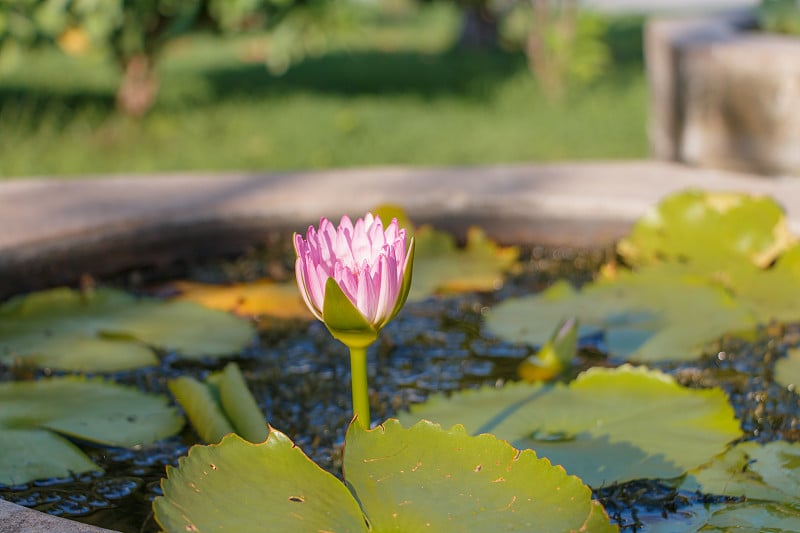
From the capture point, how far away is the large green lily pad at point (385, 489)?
41.8 inches

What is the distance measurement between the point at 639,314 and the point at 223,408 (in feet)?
2.86

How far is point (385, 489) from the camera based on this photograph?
3.59 feet

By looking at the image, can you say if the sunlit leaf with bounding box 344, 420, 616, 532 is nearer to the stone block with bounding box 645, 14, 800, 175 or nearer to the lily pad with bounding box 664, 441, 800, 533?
the lily pad with bounding box 664, 441, 800, 533

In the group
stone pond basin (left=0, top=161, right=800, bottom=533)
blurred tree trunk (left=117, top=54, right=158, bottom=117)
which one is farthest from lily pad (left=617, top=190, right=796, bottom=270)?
blurred tree trunk (left=117, top=54, right=158, bottom=117)

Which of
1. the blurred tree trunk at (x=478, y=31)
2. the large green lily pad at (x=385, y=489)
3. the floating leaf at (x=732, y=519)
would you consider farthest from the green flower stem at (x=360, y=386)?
the blurred tree trunk at (x=478, y=31)

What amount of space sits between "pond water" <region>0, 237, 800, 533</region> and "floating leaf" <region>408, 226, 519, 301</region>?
3cm

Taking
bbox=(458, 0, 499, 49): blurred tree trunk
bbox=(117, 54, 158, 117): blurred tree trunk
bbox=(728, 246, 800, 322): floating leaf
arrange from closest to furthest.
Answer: bbox=(728, 246, 800, 322): floating leaf, bbox=(117, 54, 158, 117): blurred tree trunk, bbox=(458, 0, 499, 49): blurred tree trunk

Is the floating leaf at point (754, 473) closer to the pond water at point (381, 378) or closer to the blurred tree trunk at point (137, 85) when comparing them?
the pond water at point (381, 378)

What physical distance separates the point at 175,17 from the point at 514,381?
337cm

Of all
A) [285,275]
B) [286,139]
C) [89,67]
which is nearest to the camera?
[285,275]

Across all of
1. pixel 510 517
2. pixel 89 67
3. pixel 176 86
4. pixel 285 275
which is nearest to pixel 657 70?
pixel 285 275

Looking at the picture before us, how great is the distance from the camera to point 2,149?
4.47 m

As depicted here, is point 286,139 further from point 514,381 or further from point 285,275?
point 514,381

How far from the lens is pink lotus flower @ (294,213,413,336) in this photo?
3.40 ft
